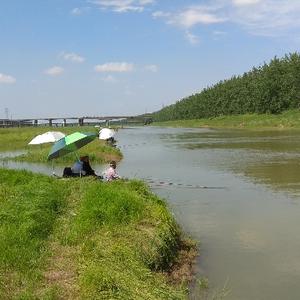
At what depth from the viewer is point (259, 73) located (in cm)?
11362

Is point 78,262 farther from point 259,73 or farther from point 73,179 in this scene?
point 259,73

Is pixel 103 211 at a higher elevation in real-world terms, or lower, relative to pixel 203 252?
higher

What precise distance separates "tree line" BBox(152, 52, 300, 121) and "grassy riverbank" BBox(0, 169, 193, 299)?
271 feet

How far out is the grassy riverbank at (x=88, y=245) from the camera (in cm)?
880

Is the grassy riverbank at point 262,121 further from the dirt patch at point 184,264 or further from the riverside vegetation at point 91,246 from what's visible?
the dirt patch at point 184,264

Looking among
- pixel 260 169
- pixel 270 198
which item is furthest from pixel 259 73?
pixel 270 198

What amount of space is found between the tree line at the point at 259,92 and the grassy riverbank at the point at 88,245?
8262 cm

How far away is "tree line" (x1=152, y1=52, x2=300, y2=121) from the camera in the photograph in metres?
94.4

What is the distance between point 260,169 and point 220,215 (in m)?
13.4

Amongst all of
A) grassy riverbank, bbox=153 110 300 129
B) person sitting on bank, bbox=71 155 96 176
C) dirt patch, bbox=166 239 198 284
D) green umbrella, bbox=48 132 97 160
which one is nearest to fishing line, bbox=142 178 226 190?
person sitting on bank, bbox=71 155 96 176

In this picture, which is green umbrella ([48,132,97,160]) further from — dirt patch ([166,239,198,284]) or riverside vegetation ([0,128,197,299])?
dirt patch ([166,239,198,284])

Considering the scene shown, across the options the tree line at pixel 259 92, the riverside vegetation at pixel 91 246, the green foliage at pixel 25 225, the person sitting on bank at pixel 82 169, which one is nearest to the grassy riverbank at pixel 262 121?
the tree line at pixel 259 92

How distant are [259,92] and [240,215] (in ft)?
286

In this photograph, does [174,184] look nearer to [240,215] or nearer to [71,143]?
[71,143]
